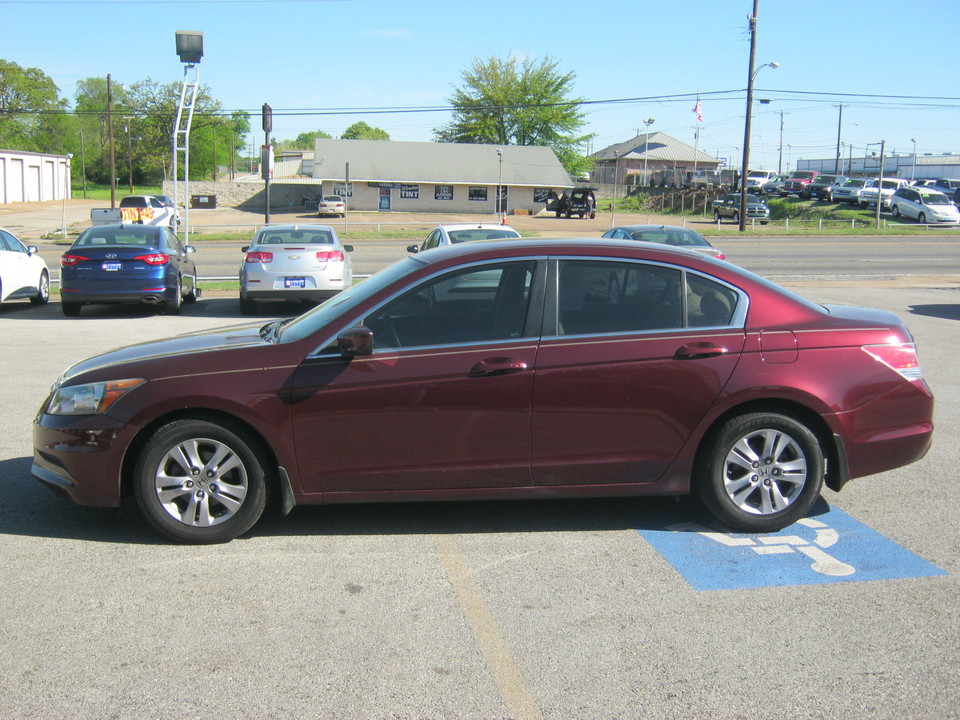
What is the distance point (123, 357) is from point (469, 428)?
2076 millimetres

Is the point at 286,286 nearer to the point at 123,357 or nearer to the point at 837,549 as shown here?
the point at 123,357

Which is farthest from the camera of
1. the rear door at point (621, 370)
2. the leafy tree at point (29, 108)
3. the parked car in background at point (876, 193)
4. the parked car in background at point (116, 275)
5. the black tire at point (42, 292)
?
the leafy tree at point (29, 108)

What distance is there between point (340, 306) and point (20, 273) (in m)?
12.2

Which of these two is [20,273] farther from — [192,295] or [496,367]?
[496,367]

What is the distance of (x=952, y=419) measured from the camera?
8.14m

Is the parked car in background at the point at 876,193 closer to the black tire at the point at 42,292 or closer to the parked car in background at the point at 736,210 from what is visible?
A: the parked car in background at the point at 736,210

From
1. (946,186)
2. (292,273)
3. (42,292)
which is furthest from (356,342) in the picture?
(946,186)

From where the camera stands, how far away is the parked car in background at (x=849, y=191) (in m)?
60.2

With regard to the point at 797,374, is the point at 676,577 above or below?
below

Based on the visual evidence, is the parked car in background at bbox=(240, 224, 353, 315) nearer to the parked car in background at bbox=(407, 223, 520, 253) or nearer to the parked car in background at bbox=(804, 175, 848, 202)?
the parked car in background at bbox=(407, 223, 520, 253)

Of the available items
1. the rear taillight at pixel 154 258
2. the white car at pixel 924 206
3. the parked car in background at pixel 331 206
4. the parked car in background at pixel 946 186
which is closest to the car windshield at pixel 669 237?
the rear taillight at pixel 154 258

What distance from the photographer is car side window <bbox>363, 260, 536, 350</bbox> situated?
5.21m

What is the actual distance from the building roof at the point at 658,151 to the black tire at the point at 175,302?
102799 millimetres

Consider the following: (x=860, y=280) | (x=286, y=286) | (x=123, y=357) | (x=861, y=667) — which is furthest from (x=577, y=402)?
(x=860, y=280)
